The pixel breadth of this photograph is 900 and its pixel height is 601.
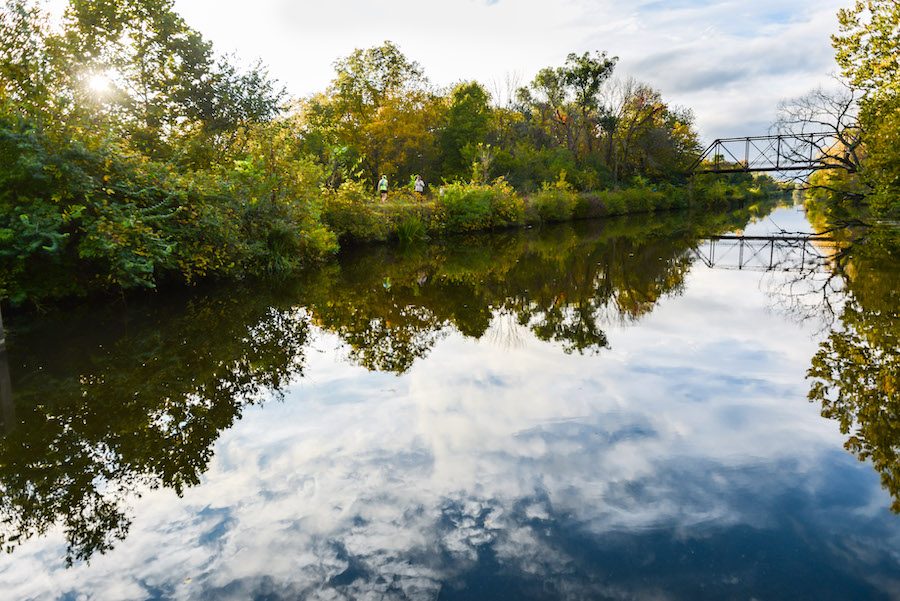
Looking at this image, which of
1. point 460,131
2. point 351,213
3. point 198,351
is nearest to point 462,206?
point 351,213

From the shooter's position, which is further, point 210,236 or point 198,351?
point 210,236

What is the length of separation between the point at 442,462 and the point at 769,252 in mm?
19564

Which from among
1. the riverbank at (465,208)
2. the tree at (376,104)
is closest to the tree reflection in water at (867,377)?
the riverbank at (465,208)

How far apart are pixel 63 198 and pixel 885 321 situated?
12.9m

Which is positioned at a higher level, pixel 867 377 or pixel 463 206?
pixel 463 206

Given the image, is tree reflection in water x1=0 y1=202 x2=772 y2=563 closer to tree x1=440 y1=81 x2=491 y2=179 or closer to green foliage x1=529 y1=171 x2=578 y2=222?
green foliage x1=529 y1=171 x2=578 y2=222

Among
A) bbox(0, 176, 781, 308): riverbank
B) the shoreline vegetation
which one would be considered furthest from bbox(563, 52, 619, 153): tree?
bbox(0, 176, 781, 308): riverbank

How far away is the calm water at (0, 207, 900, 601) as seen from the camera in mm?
2887

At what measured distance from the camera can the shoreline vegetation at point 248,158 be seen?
30.5 feet

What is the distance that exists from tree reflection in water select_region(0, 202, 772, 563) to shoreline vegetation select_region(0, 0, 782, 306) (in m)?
1.20

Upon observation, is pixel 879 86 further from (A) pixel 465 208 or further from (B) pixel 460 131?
(B) pixel 460 131

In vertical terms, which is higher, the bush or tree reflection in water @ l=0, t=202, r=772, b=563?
the bush

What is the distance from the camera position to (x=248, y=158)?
47.9ft

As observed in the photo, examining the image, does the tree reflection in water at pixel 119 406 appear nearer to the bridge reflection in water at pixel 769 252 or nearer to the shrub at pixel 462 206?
the bridge reflection in water at pixel 769 252
